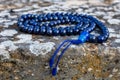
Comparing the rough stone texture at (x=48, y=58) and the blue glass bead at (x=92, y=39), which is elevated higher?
the blue glass bead at (x=92, y=39)

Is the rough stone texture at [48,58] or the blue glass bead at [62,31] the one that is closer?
the rough stone texture at [48,58]

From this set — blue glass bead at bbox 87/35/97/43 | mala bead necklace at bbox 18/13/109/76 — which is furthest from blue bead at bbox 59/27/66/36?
blue glass bead at bbox 87/35/97/43

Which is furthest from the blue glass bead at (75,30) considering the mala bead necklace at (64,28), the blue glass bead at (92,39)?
the blue glass bead at (92,39)

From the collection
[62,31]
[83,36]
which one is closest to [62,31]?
[62,31]

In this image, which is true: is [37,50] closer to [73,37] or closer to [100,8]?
[73,37]

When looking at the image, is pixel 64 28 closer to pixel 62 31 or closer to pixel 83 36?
pixel 62 31

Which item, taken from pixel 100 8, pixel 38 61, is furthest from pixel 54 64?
pixel 100 8

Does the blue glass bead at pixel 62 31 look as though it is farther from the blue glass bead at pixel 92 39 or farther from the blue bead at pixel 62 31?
the blue glass bead at pixel 92 39
